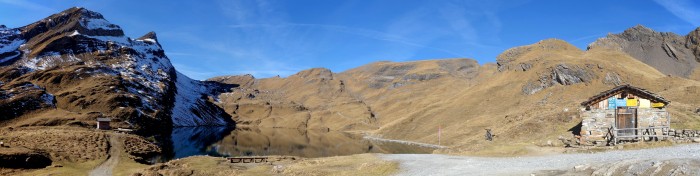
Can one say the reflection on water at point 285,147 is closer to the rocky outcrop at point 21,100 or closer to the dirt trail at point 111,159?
the dirt trail at point 111,159

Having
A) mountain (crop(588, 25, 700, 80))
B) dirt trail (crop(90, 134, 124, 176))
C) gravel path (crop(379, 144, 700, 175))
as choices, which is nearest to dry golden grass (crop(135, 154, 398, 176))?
gravel path (crop(379, 144, 700, 175))

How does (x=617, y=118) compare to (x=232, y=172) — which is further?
(x=617, y=118)

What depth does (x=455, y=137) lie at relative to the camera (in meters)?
101

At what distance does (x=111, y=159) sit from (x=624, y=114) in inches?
2687

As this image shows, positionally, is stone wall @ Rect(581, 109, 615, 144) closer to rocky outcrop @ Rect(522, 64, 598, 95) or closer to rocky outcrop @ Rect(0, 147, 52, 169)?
rocky outcrop @ Rect(0, 147, 52, 169)

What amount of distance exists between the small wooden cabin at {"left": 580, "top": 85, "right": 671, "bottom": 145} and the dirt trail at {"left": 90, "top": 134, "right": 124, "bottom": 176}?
5685 centimetres

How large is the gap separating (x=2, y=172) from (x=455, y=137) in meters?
81.3

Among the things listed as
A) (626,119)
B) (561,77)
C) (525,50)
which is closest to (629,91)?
(626,119)

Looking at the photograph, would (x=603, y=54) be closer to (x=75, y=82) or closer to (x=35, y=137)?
(x=35, y=137)

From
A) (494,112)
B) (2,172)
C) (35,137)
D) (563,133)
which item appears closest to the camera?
(2,172)

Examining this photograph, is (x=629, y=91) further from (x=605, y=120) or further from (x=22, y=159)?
(x=22, y=159)

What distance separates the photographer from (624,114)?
5216 cm

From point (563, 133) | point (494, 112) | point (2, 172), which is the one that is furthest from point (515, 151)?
point (494, 112)

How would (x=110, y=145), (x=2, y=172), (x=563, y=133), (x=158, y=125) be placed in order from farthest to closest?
1. (x=158, y=125)
2. (x=110, y=145)
3. (x=563, y=133)
4. (x=2, y=172)
